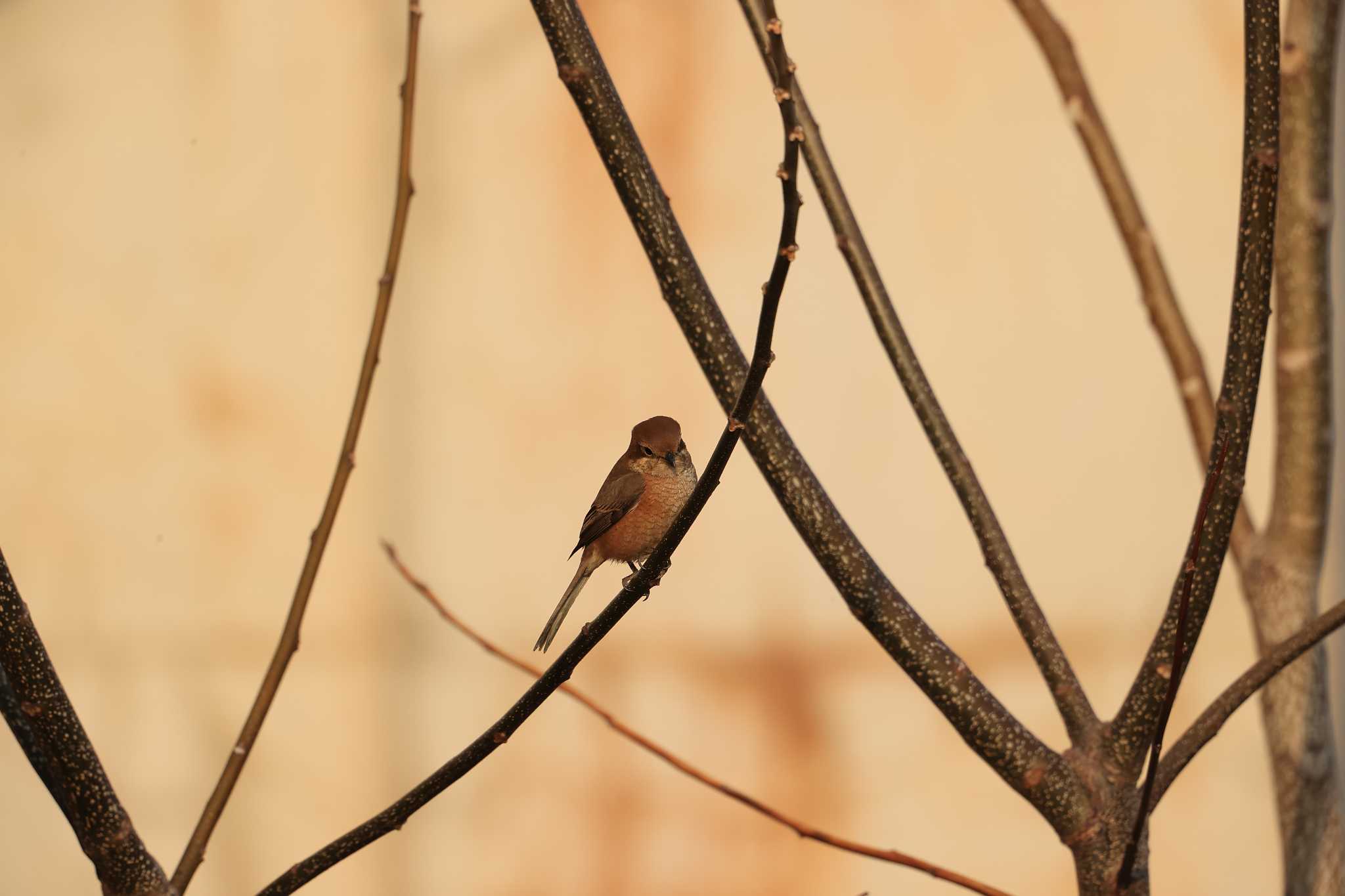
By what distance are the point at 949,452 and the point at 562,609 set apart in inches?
14.5

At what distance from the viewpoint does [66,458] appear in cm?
148

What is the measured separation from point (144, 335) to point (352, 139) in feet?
1.21

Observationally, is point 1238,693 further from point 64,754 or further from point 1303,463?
point 64,754

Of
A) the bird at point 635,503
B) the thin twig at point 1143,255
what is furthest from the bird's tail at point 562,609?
the thin twig at point 1143,255

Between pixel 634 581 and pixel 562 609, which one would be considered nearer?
pixel 634 581

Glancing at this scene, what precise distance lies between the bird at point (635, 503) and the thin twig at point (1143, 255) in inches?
26.5

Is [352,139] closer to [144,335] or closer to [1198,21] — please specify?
[144,335]

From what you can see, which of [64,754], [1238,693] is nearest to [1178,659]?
[1238,693]

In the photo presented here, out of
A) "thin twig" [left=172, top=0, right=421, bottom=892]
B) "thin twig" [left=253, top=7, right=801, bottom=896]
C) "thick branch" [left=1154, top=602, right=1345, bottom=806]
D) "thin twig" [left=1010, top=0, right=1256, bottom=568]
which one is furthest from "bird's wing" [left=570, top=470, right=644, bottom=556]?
"thin twig" [left=1010, top=0, right=1256, bottom=568]

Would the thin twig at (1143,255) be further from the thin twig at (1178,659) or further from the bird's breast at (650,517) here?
the bird's breast at (650,517)

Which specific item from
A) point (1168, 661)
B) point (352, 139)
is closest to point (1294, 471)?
point (1168, 661)

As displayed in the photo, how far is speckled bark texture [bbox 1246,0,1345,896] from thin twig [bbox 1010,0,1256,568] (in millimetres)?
58

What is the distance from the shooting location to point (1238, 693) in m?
0.86

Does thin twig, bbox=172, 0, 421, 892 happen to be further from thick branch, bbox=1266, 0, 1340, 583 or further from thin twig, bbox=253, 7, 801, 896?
thick branch, bbox=1266, 0, 1340, 583
